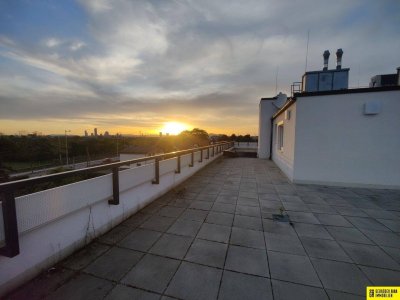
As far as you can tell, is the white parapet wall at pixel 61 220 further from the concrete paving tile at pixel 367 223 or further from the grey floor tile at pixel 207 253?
the concrete paving tile at pixel 367 223

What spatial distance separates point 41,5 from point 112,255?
216 inches

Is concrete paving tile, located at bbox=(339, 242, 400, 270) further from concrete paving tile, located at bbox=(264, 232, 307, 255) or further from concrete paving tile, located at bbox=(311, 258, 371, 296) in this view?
concrete paving tile, located at bbox=(264, 232, 307, 255)

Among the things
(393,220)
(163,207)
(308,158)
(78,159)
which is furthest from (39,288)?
(78,159)

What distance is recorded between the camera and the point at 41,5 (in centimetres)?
396

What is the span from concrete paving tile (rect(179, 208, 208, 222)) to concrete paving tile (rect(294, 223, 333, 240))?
62.4 inches

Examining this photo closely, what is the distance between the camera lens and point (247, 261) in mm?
2066

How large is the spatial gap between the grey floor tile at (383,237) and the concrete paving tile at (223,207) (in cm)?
213

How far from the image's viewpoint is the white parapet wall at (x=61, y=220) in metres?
1.58

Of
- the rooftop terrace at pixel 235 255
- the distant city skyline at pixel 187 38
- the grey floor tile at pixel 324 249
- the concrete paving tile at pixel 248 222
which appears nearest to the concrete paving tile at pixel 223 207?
the rooftop terrace at pixel 235 255

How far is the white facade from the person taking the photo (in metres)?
5.11

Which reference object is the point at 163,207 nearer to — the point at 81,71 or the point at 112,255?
the point at 112,255

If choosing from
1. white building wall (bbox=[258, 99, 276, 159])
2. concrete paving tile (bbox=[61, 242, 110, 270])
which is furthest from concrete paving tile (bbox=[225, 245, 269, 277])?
white building wall (bbox=[258, 99, 276, 159])

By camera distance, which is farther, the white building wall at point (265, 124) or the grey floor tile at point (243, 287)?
the white building wall at point (265, 124)

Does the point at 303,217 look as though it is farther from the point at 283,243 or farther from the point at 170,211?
the point at 170,211
